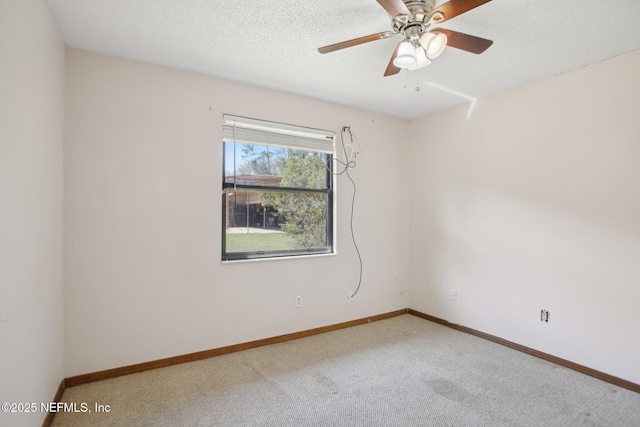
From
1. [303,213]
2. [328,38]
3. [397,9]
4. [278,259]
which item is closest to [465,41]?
[397,9]

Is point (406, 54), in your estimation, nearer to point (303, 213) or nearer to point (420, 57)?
point (420, 57)

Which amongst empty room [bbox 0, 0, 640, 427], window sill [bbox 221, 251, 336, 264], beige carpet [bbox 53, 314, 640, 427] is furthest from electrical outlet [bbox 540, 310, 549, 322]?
window sill [bbox 221, 251, 336, 264]

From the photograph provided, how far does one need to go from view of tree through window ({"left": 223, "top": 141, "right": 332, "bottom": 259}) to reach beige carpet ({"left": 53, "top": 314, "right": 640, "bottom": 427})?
99 cm

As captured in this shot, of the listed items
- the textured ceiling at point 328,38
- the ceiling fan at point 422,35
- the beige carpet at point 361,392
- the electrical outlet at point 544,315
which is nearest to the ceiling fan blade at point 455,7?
the ceiling fan at point 422,35

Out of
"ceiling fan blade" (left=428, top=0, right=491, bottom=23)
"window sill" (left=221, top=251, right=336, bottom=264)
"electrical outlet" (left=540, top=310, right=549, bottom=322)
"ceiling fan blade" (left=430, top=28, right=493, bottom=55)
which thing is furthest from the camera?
"window sill" (left=221, top=251, right=336, bottom=264)

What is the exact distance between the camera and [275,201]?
3.14 metres

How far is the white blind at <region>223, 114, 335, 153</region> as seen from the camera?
112 inches

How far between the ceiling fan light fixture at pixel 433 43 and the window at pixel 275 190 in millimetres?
1651

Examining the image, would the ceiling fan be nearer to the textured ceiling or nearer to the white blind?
the textured ceiling

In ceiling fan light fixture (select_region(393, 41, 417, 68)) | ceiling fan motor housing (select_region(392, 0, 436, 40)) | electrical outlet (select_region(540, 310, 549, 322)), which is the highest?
ceiling fan motor housing (select_region(392, 0, 436, 40))

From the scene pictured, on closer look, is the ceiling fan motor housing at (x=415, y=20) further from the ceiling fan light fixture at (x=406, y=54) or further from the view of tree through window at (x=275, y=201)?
the view of tree through window at (x=275, y=201)

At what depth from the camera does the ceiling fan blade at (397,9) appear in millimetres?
1460

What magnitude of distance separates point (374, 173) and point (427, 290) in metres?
1.54

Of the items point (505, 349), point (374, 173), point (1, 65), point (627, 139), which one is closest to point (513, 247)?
point (505, 349)
